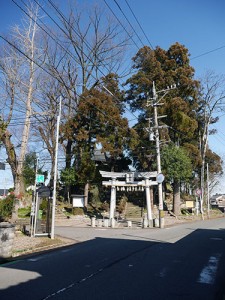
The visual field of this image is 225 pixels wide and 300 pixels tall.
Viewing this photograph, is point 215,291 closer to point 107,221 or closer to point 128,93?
point 107,221

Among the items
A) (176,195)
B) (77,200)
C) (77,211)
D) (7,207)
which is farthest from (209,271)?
(176,195)

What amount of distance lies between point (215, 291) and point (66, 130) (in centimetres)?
2958

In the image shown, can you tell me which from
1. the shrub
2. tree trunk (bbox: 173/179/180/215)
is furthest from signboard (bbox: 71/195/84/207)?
tree trunk (bbox: 173/179/180/215)

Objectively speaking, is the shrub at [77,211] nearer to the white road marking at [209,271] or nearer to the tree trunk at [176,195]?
the tree trunk at [176,195]

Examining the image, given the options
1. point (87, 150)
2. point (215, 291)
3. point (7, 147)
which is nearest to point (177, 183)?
point (87, 150)

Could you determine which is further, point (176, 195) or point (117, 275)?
point (176, 195)

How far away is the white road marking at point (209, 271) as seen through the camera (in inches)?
313

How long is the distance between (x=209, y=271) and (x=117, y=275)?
8.45 ft

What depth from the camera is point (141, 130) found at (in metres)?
37.8

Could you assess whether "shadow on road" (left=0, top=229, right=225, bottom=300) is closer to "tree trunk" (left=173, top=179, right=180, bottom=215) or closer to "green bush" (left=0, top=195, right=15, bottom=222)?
"green bush" (left=0, top=195, right=15, bottom=222)

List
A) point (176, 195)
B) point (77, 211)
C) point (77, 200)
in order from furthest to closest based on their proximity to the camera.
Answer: point (176, 195) < point (77, 200) < point (77, 211)

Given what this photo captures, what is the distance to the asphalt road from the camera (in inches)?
262

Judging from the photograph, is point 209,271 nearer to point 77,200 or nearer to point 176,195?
point 77,200

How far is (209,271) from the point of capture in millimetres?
9039
